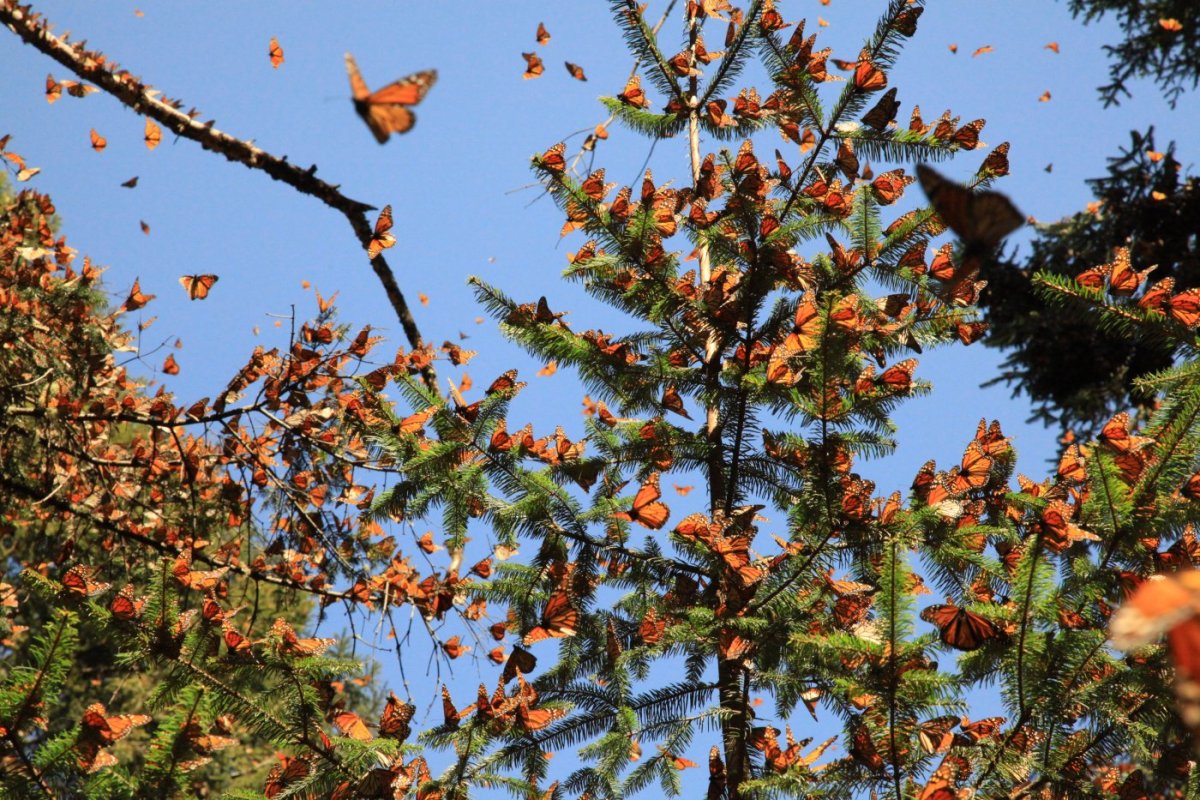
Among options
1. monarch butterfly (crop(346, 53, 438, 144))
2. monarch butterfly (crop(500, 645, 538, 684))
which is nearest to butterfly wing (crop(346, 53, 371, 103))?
monarch butterfly (crop(346, 53, 438, 144))

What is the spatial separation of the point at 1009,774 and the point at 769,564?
2.77 ft

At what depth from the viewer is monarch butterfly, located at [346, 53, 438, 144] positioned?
196 centimetres

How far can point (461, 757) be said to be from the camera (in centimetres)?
228

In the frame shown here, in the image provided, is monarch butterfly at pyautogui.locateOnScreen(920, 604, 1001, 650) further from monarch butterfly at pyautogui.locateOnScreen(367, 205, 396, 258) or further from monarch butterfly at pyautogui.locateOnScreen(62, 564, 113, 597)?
monarch butterfly at pyautogui.locateOnScreen(367, 205, 396, 258)

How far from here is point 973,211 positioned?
4.69ft

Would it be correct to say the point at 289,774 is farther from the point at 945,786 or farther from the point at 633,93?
the point at 633,93

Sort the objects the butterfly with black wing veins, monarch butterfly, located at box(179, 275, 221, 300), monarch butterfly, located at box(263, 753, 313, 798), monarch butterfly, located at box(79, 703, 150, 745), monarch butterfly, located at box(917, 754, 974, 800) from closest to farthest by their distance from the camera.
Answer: the butterfly with black wing veins
monarch butterfly, located at box(917, 754, 974, 800)
monarch butterfly, located at box(79, 703, 150, 745)
monarch butterfly, located at box(263, 753, 313, 798)
monarch butterfly, located at box(179, 275, 221, 300)

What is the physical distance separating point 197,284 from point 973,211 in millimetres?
3365

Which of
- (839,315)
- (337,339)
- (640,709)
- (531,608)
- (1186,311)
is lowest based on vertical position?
(640,709)

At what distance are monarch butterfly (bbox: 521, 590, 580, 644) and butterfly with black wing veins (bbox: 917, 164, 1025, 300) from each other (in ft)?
4.83

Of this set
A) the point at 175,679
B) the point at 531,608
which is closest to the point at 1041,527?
the point at 531,608

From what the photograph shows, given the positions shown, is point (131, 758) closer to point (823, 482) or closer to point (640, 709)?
point (640, 709)

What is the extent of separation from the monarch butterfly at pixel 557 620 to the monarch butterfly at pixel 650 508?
0.32 meters

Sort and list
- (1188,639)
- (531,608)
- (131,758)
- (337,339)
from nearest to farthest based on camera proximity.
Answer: (1188,639) < (531,608) < (337,339) < (131,758)
